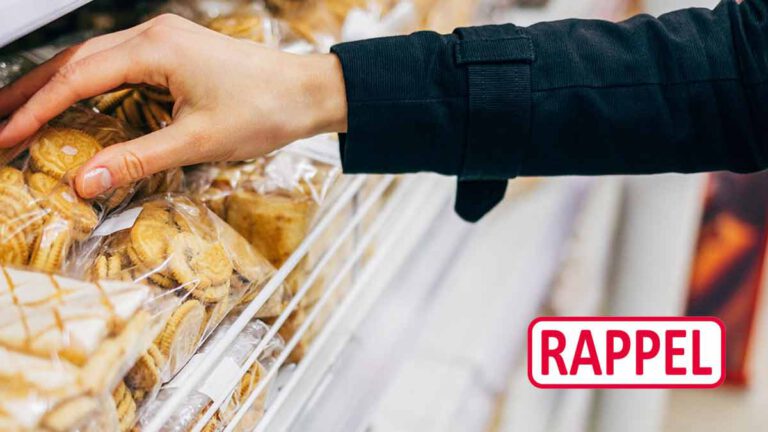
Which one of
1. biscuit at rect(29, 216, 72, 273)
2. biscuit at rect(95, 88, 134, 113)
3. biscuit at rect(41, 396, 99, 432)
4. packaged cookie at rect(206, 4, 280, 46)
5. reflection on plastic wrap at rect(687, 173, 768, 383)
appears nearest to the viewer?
biscuit at rect(41, 396, 99, 432)

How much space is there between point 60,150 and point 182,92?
0.36 feet

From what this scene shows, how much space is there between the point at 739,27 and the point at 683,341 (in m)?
0.64

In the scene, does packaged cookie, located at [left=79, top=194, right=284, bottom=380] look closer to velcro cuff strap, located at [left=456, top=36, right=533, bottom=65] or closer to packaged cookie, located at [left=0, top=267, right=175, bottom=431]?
packaged cookie, located at [left=0, top=267, right=175, bottom=431]

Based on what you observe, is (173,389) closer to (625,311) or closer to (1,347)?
(1,347)

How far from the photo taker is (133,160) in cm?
57

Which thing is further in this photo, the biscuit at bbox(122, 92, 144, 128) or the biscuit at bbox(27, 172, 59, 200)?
the biscuit at bbox(122, 92, 144, 128)

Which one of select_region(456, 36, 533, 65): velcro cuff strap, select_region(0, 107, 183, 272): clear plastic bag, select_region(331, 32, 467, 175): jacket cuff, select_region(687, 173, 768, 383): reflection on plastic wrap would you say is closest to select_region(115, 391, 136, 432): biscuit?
select_region(0, 107, 183, 272): clear plastic bag

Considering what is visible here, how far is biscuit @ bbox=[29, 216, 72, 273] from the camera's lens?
0.52 metres

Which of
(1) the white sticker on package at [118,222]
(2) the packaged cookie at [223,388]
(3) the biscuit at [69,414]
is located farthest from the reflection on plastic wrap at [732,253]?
(3) the biscuit at [69,414]

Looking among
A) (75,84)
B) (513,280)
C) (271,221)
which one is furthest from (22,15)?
(513,280)

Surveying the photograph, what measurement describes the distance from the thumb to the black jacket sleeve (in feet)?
0.65

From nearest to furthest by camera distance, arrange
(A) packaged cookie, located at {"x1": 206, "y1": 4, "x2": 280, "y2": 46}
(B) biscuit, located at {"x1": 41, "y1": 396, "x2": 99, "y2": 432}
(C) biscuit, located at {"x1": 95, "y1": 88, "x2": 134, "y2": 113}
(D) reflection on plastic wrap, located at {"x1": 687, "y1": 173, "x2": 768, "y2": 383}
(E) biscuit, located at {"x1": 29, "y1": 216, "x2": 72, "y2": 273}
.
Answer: (B) biscuit, located at {"x1": 41, "y1": 396, "x2": 99, "y2": 432}, (E) biscuit, located at {"x1": 29, "y1": 216, "x2": 72, "y2": 273}, (C) biscuit, located at {"x1": 95, "y1": 88, "x2": 134, "y2": 113}, (A) packaged cookie, located at {"x1": 206, "y1": 4, "x2": 280, "y2": 46}, (D) reflection on plastic wrap, located at {"x1": 687, "y1": 173, "x2": 768, "y2": 383}

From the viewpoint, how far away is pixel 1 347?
0.44 metres

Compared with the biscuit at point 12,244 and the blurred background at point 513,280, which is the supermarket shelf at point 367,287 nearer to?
the blurred background at point 513,280
